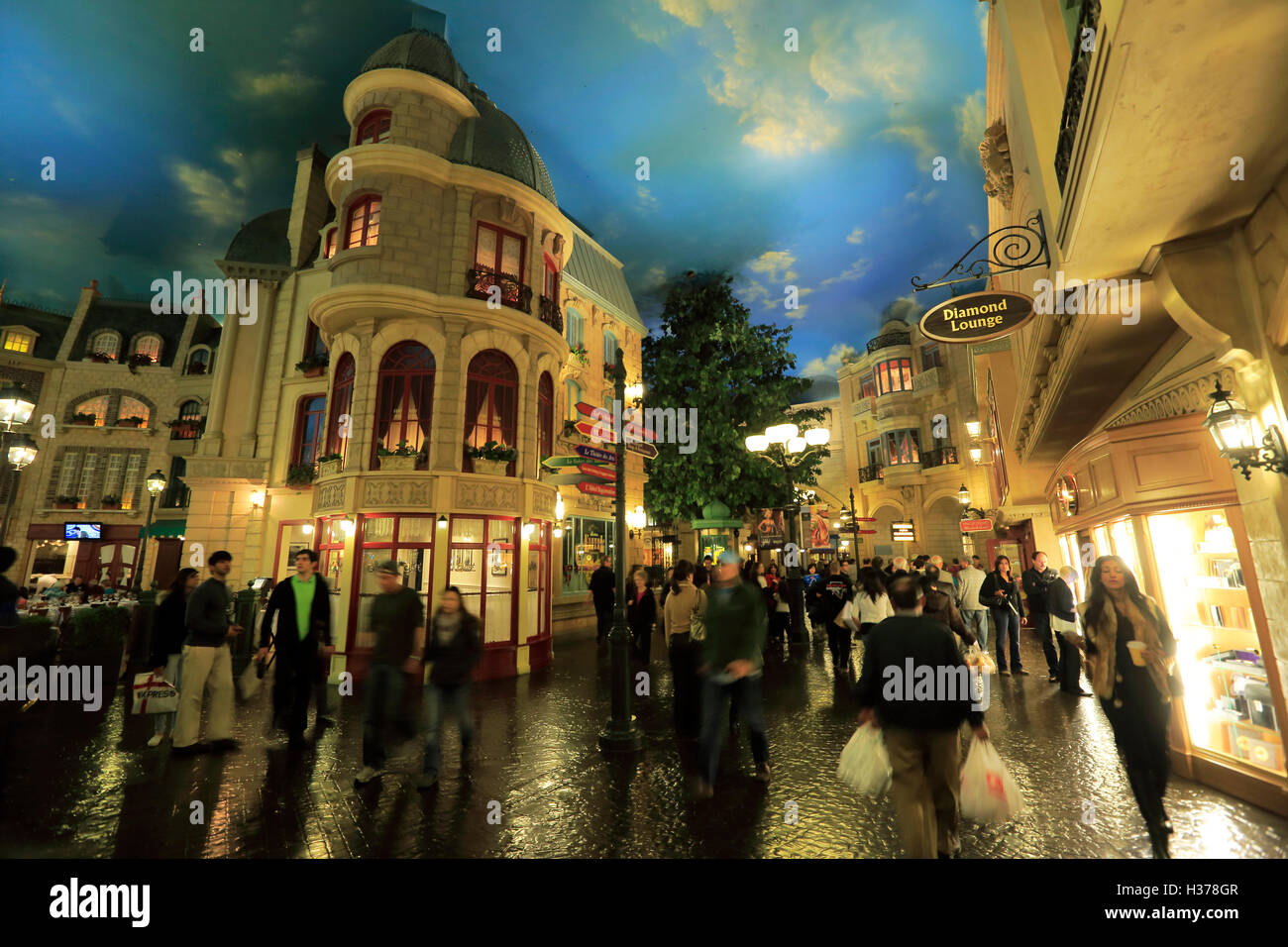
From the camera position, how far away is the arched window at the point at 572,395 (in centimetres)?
1906

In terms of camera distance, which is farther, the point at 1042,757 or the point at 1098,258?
the point at 1042,757

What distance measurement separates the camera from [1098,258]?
4.45 m

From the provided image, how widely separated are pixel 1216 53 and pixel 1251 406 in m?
2.69

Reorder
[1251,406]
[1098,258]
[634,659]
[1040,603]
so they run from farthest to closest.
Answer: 1. [634,659]
2. [1040,603]
3. [1098,258]
4. [1251,406]

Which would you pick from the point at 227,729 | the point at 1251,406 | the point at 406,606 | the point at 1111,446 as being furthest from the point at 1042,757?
the point at 227,729

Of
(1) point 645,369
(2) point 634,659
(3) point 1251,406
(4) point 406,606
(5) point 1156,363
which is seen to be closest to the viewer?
(3) point 1251,406

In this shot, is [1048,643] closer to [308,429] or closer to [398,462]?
[398,462]

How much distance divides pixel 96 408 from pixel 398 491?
86.1 feet

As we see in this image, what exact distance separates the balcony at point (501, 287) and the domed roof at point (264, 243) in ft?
31.3

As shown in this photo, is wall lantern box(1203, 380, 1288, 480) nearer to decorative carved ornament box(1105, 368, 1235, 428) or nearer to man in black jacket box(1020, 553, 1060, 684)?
decorative carved ornament box(1105, 368, 1235, 428)

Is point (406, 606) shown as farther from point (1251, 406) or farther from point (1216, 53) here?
point (1251, 406)

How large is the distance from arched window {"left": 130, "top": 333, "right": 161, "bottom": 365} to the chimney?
16088 mm

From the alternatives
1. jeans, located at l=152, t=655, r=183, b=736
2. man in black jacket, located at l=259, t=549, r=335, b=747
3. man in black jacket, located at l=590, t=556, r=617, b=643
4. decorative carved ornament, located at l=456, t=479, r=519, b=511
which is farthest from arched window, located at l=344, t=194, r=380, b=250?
man in black jacket, located at l=590, t=556, r=617, b=643

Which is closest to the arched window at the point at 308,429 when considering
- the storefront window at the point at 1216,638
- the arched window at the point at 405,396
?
the arched window at the point at 405,396
